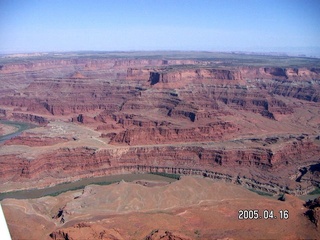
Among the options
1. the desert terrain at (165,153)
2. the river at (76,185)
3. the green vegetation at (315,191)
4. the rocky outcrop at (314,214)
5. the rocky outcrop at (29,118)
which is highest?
the rocky outcrop at (314,214)

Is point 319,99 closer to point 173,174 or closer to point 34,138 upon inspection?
point 173,174

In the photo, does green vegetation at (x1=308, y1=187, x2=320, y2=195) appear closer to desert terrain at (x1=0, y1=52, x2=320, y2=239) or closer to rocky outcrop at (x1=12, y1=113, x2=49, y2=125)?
desert terrain at (x1=0, y1=52, x2=320, y2=239)

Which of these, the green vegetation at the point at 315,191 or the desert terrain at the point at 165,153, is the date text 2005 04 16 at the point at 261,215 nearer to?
the desert terrain at the point at 165,153

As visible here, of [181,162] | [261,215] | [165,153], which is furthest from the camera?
[165,153]

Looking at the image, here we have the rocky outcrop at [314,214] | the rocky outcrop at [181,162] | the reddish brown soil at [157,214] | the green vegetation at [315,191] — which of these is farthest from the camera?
the rocky outcrop at [181,162]

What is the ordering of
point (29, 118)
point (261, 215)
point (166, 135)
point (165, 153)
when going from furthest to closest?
1. point (29, 118)
2. point (166, 135)
3. point (165, 153)
4. point (261, 215)

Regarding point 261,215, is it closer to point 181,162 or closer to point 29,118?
point 181,162

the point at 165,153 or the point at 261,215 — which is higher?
the point at 261,215

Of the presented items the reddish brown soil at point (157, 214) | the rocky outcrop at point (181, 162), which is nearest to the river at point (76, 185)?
the rocky outcrop at point (181, 162)

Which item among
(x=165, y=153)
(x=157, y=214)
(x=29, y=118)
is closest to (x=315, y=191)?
(x=165, y=153)
